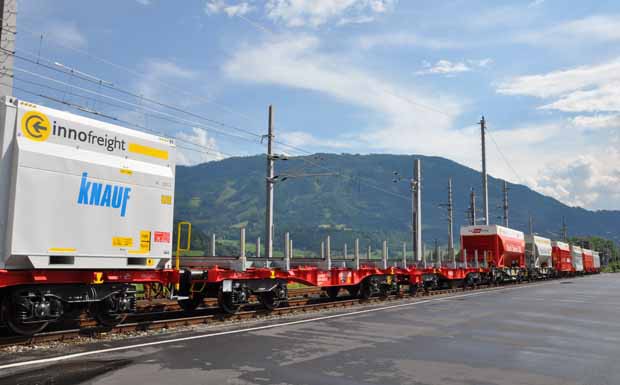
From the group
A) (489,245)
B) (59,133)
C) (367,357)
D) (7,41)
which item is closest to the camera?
(367,357)

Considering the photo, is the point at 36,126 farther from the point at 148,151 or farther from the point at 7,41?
the point at 7,41

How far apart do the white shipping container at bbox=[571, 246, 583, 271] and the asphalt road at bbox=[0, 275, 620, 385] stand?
2126 inches

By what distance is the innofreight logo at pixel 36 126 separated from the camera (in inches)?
384

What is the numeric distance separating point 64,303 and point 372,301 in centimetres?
1248

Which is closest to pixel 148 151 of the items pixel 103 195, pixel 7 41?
pixel 103 195

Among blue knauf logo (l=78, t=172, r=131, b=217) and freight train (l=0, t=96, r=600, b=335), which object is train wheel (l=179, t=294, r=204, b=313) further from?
blue knauf logo (l=78, t=172, r=131, b=217)

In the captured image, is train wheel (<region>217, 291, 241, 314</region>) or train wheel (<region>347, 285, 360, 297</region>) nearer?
train wheel (<region>217, 291, 241, 314</region>)

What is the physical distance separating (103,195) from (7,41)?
6.06 meters

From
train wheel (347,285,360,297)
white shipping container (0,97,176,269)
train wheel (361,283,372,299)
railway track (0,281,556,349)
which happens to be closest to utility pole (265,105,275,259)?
train wheel (347,285,360,297)

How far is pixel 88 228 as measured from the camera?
10484 millimetres

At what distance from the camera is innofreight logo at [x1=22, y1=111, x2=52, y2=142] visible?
9750 millimetres

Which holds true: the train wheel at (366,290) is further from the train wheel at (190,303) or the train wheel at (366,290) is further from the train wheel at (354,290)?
the train wheel at (190,303)

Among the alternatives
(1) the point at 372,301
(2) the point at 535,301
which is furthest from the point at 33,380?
(2) the point at 535,301

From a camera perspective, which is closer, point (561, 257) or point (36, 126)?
point (36, 126)
